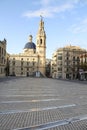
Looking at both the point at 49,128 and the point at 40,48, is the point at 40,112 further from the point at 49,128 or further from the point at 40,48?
the point at 40,48

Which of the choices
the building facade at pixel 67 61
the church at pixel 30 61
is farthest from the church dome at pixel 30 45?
the building facade at pixel 67 61

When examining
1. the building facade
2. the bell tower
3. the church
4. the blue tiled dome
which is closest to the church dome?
the blue tiled dome

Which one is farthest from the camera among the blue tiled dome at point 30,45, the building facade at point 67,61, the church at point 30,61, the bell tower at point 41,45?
the blue tiled dome at point 30,45

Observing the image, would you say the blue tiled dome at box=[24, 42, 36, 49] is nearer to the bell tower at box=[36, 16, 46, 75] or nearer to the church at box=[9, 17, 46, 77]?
the church at box=[9, 17, 46, 77]

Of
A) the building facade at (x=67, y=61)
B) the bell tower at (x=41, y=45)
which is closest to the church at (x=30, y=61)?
the bell tower at (x=41, y=45)

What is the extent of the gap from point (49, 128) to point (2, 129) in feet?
4.60

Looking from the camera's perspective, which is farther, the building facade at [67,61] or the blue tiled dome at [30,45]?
the blue tiled dome at [30,45]

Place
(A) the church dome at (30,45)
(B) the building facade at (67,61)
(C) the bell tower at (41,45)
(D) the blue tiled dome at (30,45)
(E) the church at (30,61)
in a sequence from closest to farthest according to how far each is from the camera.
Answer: (B) the building facade at (67,61) < (C) the bell tower at (41,45) < (E) the church at (30,61) < (D) the blue tiled dome at (30,45) < (A) the church dome at (30,45)

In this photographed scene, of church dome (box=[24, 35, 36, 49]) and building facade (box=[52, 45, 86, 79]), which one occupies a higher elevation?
church dome (box=[24, 35, 36, 49])

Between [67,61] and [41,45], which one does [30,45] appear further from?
[67,61]

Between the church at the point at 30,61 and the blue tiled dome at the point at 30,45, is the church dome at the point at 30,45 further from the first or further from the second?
the church at the point at 30,61

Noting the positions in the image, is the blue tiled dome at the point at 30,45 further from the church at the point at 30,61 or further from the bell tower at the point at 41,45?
the bell tower at the point at 41,45

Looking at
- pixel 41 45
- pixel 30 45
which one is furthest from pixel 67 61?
pixel 30 45

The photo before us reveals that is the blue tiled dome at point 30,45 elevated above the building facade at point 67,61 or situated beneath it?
elevated above
